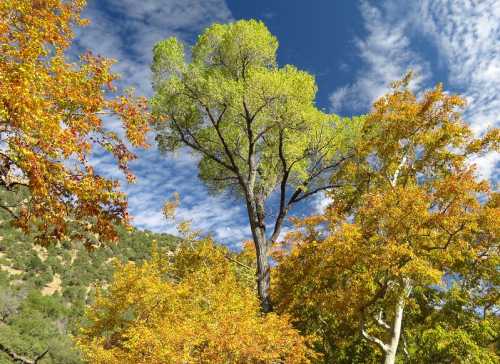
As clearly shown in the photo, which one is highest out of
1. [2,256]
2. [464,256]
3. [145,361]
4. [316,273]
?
[2,256]

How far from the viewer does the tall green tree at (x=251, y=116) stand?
16.1 meters

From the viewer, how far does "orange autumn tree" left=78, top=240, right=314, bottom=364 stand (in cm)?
1156

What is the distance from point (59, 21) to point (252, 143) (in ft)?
34.5

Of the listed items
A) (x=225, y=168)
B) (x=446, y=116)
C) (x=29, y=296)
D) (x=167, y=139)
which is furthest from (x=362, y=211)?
(x=29, y=296)

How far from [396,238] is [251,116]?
750cm

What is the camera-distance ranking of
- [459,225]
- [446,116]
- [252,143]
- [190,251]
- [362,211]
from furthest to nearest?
[190,251], [252,143], [446,116], [362,211], [459,225]

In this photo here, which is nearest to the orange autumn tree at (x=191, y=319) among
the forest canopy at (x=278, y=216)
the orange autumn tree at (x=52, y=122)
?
the forest canopy at (x=278, y=216)

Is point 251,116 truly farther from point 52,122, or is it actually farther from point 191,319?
point 52,122

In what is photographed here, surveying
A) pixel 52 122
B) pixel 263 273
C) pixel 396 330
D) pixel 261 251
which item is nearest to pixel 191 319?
pixel 263 273

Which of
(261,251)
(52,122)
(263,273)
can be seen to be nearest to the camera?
(52,122)

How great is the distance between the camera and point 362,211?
13242mm

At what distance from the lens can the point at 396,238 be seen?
12.0 m

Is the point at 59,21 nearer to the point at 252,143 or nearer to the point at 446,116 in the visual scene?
the point at 252,143

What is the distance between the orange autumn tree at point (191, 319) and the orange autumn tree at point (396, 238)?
65.8 inches
